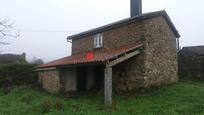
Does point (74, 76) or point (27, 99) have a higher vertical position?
point (74, 76)

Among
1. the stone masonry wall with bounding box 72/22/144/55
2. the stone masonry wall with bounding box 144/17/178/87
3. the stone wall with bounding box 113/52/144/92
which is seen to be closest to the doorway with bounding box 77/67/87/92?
the stone masonry wall with bounding box 72/22/144/55

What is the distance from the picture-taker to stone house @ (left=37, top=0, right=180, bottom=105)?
19641mm

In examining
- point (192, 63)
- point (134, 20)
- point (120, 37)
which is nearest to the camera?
point (134, 20)

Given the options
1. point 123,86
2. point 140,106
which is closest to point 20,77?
point 123,86

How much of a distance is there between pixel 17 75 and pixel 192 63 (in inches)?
698

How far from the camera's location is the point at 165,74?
21.7m

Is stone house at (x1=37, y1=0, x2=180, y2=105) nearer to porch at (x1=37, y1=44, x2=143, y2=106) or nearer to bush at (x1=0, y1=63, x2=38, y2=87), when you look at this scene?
porch at (x1=37, y1=44, x2=143, y2=106)

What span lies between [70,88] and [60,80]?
3.88ft

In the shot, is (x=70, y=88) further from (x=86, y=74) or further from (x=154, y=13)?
(x=154, y=13)

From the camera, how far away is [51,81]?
24.3m

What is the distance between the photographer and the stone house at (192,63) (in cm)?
3097

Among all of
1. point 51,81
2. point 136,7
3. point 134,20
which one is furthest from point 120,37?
point 51,81

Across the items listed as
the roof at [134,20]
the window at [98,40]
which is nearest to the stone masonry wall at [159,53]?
the roof at [134,20]

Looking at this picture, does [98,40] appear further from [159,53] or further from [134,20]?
[159,53]
